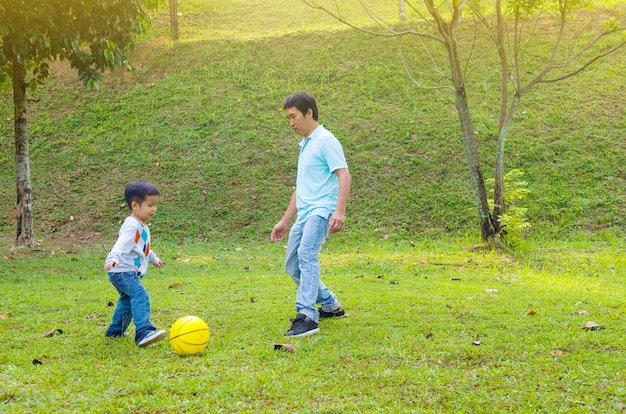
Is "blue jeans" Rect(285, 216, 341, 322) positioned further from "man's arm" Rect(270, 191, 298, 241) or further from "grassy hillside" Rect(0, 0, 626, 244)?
"grassy hillside" Rect(0, 0, 626, 244)

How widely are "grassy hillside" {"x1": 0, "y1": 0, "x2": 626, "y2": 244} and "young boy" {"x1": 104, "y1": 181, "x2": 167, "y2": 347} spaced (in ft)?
24.2

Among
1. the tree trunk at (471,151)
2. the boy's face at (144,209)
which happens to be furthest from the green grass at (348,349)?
the tree trunk at (471,151)

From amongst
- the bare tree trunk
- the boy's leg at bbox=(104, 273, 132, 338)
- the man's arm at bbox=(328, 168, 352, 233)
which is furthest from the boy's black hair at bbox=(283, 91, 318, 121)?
the bare tree trunk

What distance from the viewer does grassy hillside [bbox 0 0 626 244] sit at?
12422 millimetres

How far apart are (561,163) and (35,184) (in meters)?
12.2

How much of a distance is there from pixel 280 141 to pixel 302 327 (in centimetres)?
1070

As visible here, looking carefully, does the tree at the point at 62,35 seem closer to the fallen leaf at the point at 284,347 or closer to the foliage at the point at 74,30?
the foliage at the point at 74,30

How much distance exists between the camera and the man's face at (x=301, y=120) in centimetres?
505

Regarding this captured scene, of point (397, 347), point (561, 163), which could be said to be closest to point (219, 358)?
point (397, 347)

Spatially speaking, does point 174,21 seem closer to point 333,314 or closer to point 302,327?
point 333,314

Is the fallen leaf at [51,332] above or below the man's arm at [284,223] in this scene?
below

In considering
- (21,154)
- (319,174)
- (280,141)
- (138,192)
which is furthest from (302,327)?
(280,141)

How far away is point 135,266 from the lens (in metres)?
4.84

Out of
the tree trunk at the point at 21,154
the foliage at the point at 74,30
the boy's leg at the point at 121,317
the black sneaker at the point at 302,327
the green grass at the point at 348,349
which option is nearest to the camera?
the green grass at the point at 348,349
